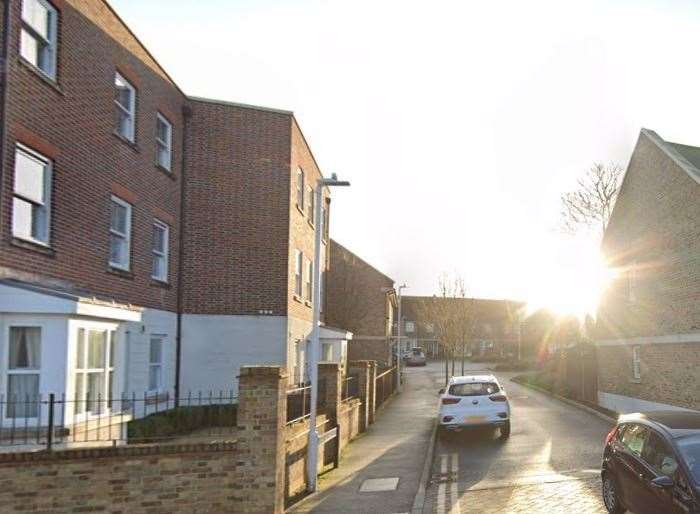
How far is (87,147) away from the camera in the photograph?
45.9 feet

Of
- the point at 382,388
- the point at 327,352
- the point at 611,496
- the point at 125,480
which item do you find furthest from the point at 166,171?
the point at 382,388

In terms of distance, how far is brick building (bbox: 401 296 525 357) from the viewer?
83000mm

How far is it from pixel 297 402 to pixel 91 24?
845 centimetres

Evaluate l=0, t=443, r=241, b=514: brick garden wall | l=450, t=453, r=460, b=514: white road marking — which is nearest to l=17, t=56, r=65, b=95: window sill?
l=0, t=443, r=241, b=514: brick garden wall

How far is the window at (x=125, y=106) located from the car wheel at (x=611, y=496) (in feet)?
38.6

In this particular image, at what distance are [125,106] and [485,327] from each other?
79.2 metres

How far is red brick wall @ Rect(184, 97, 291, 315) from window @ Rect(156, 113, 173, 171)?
1.18 metres

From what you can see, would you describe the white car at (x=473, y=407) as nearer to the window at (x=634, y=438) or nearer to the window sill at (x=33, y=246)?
the window at (x=634, y=438)

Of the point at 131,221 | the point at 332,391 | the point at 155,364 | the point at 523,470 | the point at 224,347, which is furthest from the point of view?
the point at 224,347

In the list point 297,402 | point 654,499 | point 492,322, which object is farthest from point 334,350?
point 492,322

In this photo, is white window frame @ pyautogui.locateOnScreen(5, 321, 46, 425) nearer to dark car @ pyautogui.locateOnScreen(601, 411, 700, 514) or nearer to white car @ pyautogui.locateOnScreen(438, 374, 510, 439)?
dark car @ pyautogui.locateOnScreen(601, 411, 700, 514)

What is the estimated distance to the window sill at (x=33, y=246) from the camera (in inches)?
456

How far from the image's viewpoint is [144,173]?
16969 mm

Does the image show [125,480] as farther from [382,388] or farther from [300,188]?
[382,388]
